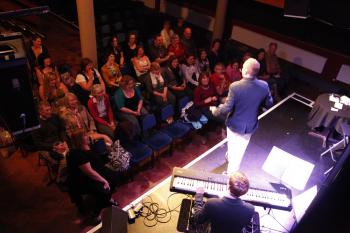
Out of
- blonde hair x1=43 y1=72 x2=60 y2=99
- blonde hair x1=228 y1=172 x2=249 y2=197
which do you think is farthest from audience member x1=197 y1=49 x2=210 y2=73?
blonde hair x1=228 y1=172 x2=249 y2=197

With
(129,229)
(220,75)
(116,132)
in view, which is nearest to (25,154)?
(116,132)

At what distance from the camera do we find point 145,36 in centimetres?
845

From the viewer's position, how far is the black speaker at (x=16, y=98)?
3445 mm

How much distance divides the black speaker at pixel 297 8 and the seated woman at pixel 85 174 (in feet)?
12.7

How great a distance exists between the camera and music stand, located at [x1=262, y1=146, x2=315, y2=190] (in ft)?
11.7

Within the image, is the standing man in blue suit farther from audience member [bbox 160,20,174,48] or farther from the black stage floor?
audience member [bbox 160,20,174,48]

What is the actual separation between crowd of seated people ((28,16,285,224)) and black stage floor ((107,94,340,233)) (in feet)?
2.23

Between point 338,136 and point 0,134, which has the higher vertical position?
point 0,134

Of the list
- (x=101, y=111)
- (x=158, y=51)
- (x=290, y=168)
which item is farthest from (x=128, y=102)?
(x=290, y=168)

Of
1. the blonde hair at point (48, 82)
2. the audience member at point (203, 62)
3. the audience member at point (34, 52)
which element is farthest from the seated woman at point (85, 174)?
the audience member at point (203, 62)

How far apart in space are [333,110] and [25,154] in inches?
208

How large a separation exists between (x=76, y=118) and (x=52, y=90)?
0.79m

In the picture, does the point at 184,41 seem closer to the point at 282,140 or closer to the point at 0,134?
the point at 282,140

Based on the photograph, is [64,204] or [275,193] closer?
[275,193]
